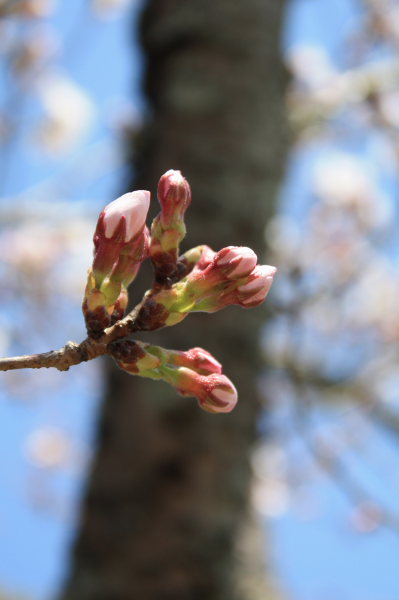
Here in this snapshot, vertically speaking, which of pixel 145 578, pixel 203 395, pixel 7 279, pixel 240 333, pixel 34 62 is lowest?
pixel 203 395

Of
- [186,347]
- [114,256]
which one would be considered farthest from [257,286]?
[186,347]

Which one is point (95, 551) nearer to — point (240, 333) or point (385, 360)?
point (240, 333)

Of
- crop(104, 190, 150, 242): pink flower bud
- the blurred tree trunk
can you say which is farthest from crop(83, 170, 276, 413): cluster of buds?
the blurred tree trunk

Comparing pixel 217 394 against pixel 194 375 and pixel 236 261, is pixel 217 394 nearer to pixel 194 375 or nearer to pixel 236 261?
pixel 194 375

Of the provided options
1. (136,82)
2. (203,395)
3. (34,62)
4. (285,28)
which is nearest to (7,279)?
(34,62)

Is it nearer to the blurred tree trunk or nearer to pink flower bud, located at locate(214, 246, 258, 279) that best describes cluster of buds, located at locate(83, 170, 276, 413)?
pink flower bud, located at locate(214, 246, 258, 279)

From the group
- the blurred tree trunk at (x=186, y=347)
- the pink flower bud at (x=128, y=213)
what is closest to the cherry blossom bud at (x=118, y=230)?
the pink flower bud at (x=128, y=213)
